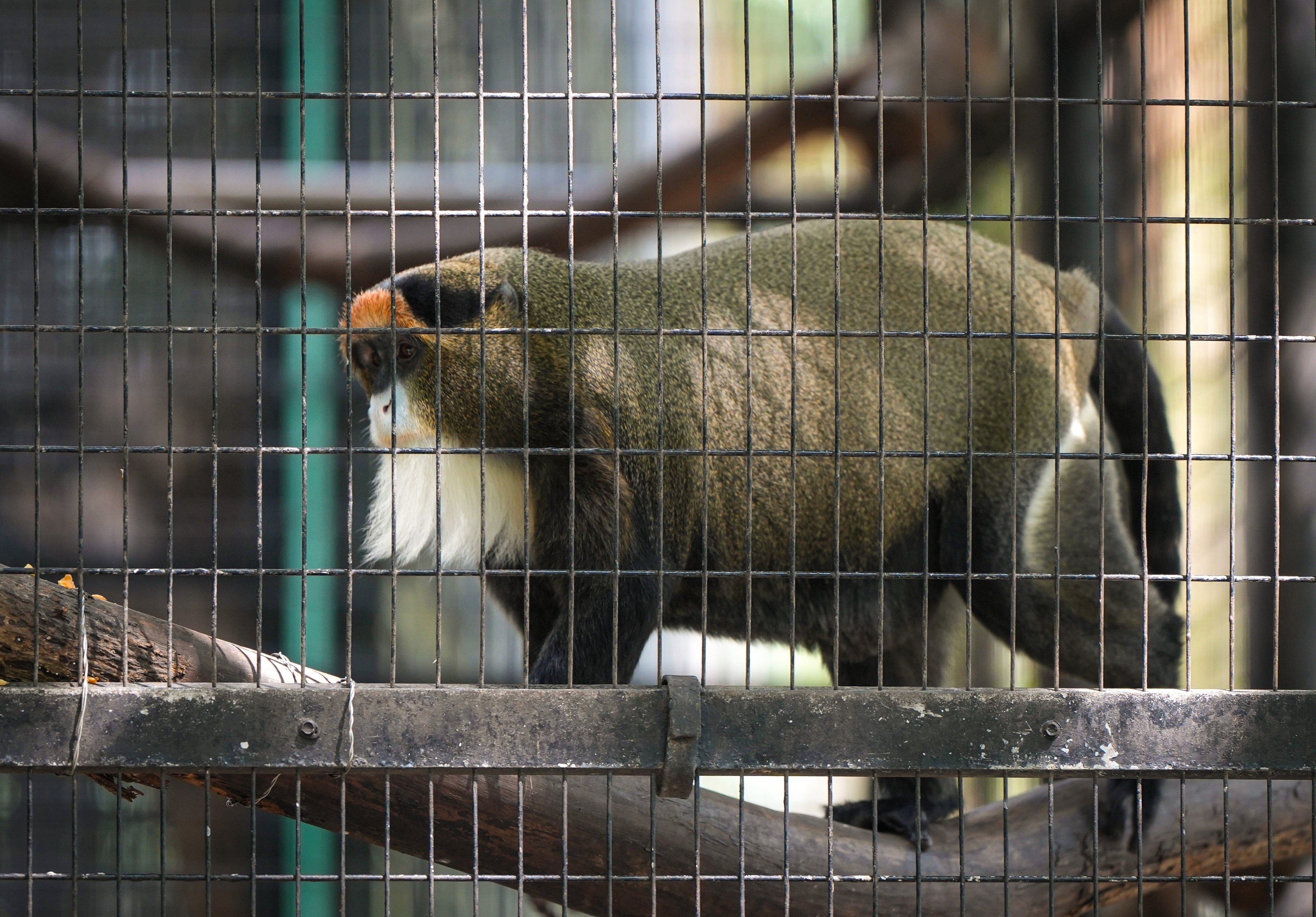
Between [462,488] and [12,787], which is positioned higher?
[462,488]

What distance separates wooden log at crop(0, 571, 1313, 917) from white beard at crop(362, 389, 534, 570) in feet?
2.16

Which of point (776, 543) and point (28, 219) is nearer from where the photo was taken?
point (776, 543)

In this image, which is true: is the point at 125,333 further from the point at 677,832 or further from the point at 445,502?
the point at 677,832

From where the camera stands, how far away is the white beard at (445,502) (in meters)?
3.05

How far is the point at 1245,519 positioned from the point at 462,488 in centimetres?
256

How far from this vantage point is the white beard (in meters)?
3.05

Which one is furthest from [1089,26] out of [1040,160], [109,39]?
[109,39]

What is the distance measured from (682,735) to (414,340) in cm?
135

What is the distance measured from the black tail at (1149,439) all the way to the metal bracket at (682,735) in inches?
72.2

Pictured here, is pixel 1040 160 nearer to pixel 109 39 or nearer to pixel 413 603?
pixel 413 603

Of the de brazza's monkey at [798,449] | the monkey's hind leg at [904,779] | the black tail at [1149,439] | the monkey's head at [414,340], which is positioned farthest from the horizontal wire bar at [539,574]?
the black tail at [1149,439]

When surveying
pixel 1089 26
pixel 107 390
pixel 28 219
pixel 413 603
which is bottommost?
pixel 413 603

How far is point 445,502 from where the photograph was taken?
3354 millimetres

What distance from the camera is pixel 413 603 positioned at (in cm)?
563
